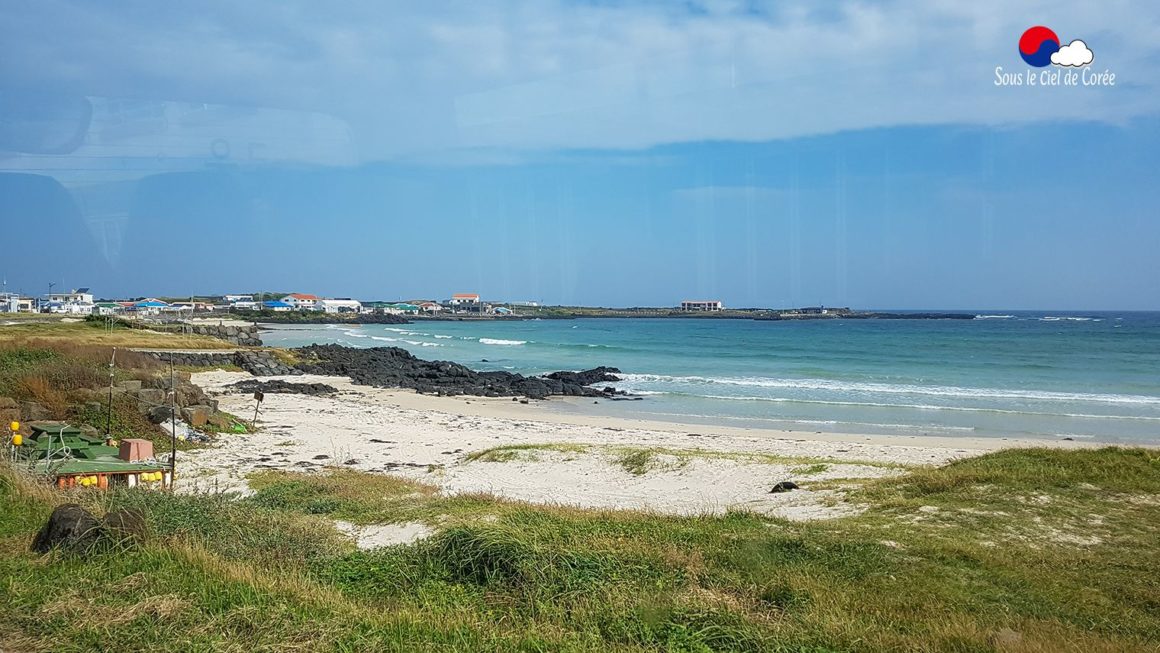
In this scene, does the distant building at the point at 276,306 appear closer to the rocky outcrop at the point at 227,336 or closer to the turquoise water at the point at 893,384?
the rocky outcrop at the point at 227,336

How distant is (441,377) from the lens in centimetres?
4253

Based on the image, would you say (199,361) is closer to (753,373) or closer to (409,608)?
(753,373)

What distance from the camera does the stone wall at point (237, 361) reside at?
3872cm

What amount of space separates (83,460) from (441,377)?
103ft

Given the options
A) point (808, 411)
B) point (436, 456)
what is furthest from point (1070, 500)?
point (808, 411)

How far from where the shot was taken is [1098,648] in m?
4.92

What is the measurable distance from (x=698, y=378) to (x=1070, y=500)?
32.5 metres

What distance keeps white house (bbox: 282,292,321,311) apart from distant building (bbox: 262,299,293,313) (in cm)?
88

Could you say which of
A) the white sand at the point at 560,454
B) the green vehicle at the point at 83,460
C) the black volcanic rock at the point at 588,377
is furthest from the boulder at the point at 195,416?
the black volcanic rock at the point at 588,377

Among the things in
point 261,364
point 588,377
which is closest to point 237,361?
point 261,364

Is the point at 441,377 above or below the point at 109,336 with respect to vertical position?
below

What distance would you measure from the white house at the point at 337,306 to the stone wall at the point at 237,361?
120 metres

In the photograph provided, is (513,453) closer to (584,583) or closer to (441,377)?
(584,583)

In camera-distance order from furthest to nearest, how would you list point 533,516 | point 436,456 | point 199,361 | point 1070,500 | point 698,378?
point 698,378 < point 199,361 < point 436,456 < point 1070,500 < point 533,516
